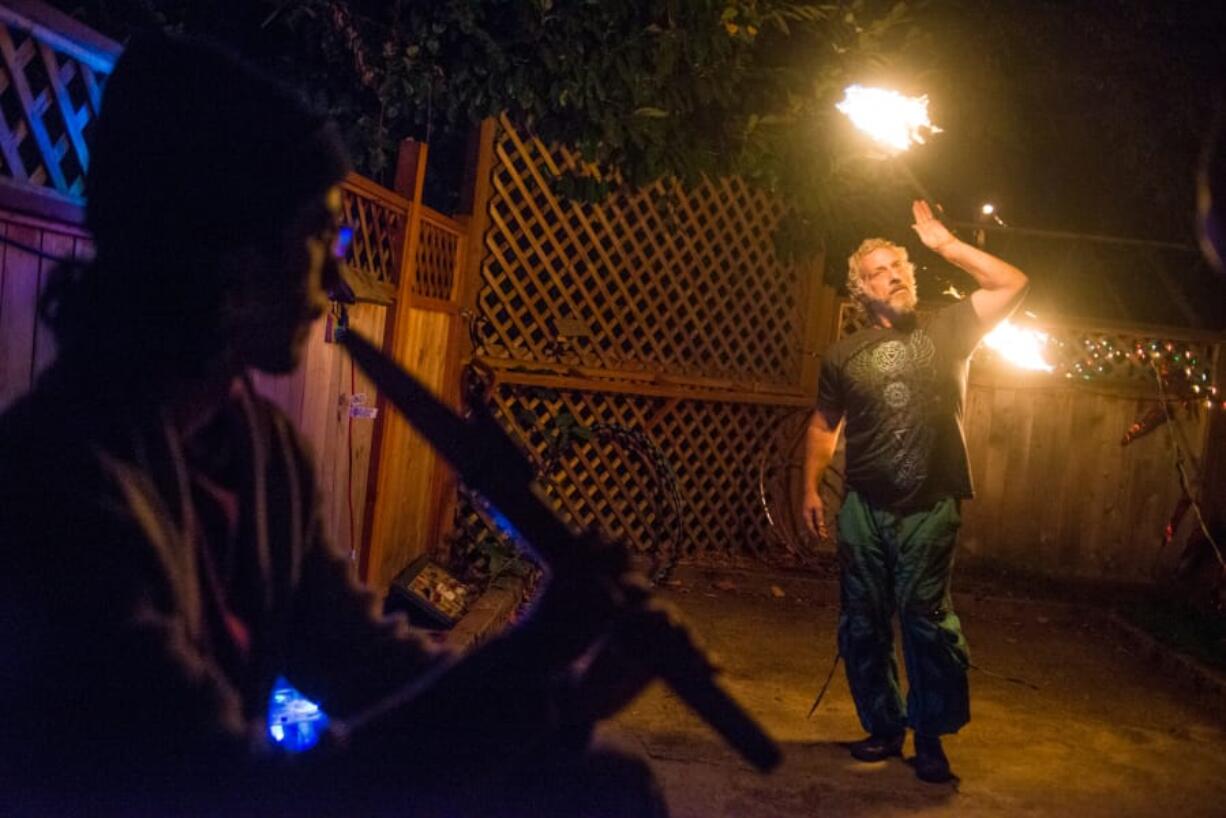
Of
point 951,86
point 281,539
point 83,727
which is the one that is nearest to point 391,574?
point 281,539

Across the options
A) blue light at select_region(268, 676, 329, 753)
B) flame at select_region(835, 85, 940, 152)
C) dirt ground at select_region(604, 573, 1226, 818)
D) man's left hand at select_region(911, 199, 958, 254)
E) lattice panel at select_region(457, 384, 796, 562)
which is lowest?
dirt ground at select_region(604, 573, 1226, 818)

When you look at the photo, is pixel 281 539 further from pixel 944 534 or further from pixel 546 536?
pixel 944 534

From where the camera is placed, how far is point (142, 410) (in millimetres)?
1183

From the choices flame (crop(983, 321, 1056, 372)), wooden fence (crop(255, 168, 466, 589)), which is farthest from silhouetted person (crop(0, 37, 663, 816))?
flame (crop(983, 321, 1056, 372))

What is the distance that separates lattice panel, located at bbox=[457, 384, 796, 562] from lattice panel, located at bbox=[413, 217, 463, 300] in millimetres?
994

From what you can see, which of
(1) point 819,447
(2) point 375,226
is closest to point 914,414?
(1) point 819,447

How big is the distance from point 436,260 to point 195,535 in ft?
18.3

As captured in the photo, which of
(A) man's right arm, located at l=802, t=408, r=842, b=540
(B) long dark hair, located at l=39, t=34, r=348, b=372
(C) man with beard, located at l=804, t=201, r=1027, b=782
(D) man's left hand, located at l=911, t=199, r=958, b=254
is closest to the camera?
(B) long dark hair, located at l=39, t=34, r=348, b=372

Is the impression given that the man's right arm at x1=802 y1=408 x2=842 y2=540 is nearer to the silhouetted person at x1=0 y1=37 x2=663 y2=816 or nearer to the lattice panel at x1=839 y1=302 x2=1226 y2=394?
the silhouetted person at x1=0 y1=37 x2=663 y2=816

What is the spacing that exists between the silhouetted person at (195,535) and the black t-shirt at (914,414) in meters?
3.35

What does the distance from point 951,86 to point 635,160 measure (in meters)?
4.16

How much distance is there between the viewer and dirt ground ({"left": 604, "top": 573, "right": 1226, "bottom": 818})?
4.51 m

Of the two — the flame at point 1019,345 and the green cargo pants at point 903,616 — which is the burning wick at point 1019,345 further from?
the green cargo pants at point 903,616

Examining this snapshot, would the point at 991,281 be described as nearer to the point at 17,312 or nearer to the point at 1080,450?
the point at 17,312
